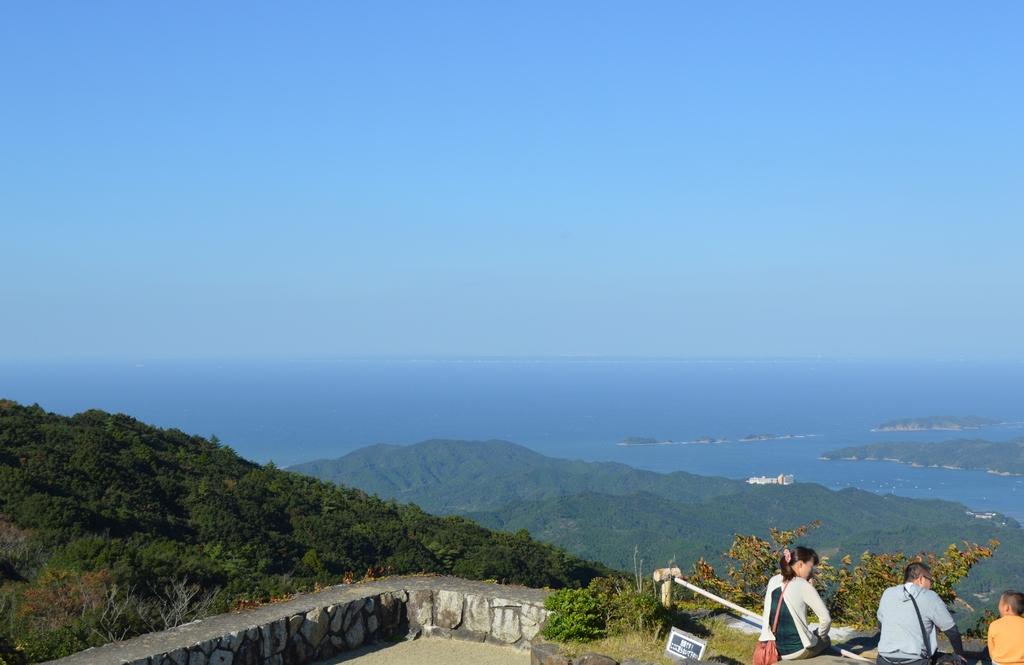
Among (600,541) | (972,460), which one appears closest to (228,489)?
(600,541)

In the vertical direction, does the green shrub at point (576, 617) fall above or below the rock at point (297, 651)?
above

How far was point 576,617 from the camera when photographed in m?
9.87

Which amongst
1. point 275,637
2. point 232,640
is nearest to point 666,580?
point 275,637

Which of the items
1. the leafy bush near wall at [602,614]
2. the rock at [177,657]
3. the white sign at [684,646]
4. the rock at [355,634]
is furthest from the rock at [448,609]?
the rock at [177,657]

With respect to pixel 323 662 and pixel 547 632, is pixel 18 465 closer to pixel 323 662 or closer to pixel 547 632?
pixel 323 662

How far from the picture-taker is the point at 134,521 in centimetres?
2061

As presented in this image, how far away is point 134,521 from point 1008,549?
94.9 meters

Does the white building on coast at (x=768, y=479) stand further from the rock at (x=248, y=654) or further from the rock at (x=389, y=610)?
the rock at (x=248, y=654)

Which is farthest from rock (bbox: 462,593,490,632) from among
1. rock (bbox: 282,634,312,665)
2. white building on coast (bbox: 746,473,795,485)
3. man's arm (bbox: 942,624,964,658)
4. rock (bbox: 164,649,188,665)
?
white building on coast (bbox: 746,473,795,485)

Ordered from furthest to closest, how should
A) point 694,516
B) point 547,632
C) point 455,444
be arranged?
point 455,444, point 694,516, point 547,632

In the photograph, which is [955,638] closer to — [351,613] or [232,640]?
[351,613]

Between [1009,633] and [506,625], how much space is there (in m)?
5.72

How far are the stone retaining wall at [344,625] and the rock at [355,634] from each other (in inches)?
0.5

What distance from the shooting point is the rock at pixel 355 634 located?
10.5 metres
